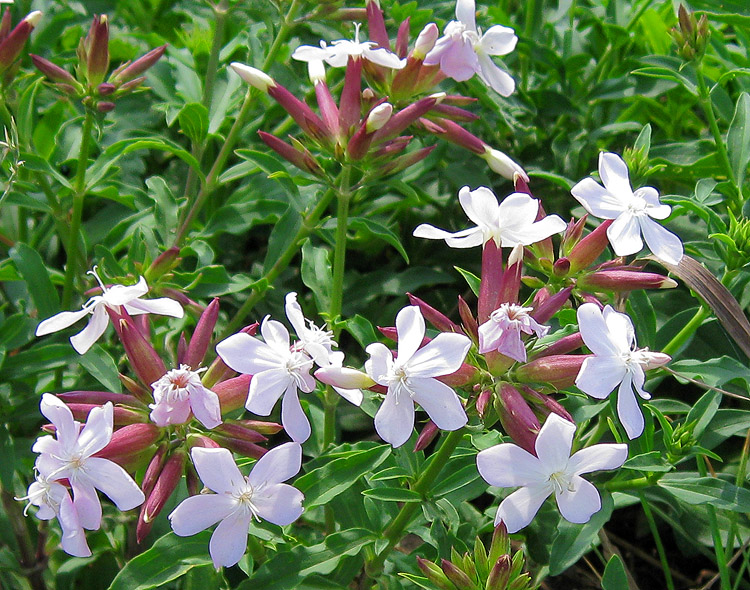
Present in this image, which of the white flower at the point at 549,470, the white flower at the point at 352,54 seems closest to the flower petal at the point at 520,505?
the white flower at the point at 549,470

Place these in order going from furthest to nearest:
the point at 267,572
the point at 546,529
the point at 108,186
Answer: the point at 108,186 → the point at 546,529 → the point at 267,572

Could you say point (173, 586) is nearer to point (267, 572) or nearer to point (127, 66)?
point (267, 572)

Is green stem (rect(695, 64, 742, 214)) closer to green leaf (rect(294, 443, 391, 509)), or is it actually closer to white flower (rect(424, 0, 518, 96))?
white flower (rect(424, 0, 518, 96))

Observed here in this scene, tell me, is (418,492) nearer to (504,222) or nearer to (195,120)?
(504,222)

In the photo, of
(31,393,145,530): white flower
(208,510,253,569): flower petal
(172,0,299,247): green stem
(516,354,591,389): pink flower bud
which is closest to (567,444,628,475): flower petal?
(516,354,591,389): pink flower bud

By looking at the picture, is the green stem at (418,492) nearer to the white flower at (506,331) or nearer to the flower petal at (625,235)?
the white flower at (506,331)

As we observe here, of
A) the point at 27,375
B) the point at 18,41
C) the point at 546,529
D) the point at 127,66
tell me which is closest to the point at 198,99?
the point at 127,66

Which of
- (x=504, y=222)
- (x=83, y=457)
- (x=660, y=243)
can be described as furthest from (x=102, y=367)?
(x=660, y=243)
